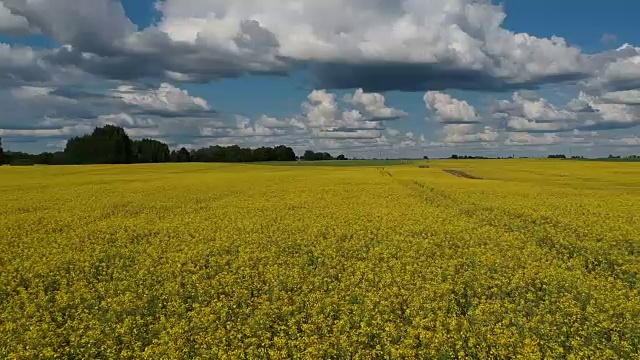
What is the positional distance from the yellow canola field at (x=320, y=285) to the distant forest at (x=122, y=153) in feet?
349

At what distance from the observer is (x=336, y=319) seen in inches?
420

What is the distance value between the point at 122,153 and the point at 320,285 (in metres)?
124

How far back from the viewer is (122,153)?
128 metres

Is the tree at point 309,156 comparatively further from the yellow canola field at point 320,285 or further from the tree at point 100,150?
the yellow canola field at point 320,285

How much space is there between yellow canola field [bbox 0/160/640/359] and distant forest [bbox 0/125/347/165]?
4193 inches

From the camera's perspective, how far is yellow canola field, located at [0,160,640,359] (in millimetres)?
9422

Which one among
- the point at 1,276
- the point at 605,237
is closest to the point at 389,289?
the point at 1,276

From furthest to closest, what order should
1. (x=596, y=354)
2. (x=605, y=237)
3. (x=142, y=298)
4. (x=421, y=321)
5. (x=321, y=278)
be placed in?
1. (x=605, y=237)
2. (x=321, y=278)
3. (x=142, y=298)
4. (x=421, y=321)
5. (x=596, y=354)

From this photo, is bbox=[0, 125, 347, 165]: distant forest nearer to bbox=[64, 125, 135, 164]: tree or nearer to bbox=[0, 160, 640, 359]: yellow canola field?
bbox=[64, 125, 135, 164]: tree

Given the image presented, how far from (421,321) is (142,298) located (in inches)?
235

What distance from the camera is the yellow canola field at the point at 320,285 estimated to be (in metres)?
9.42

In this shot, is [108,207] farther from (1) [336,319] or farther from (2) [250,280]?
(1) [336,319]

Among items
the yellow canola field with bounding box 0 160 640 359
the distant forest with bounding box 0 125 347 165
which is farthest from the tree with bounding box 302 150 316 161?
the yellow canola field with bounding box 0 160 640 359

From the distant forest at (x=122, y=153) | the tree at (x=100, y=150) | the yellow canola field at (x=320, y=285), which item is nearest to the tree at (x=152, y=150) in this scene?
the distant forest at (x=122, y=153)
